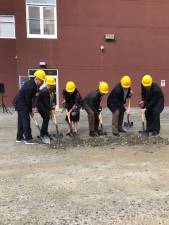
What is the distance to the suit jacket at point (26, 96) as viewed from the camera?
9547mm

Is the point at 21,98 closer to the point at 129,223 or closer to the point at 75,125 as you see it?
the point at 75,125

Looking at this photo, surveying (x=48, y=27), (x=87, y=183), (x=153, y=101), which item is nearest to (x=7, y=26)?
(x=48, y=27)

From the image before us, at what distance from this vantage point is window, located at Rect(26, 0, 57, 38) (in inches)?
782

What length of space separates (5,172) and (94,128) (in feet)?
12.9

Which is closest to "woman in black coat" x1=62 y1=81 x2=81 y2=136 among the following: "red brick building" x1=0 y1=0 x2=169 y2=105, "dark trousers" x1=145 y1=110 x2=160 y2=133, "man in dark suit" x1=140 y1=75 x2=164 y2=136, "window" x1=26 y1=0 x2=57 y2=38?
"man in dark suit" x1=140 y1=75 x2=164 y2=136

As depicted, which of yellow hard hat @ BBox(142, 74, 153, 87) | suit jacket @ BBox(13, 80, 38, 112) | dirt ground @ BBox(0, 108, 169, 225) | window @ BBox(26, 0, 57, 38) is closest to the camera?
dirt ground @ BBox(0, 108, 169, 225)

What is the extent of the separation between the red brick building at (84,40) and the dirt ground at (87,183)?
10.7m

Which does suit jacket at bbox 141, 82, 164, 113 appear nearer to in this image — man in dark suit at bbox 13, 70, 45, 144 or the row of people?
the row of people

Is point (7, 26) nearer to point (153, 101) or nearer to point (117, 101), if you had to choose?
point (117, 101)

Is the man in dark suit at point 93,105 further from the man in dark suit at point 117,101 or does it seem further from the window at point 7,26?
the window at point 7,26

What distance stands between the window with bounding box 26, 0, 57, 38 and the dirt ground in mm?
11181

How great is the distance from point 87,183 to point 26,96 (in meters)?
3.83

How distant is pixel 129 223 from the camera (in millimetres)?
4828

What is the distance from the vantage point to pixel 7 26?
19938 mm
